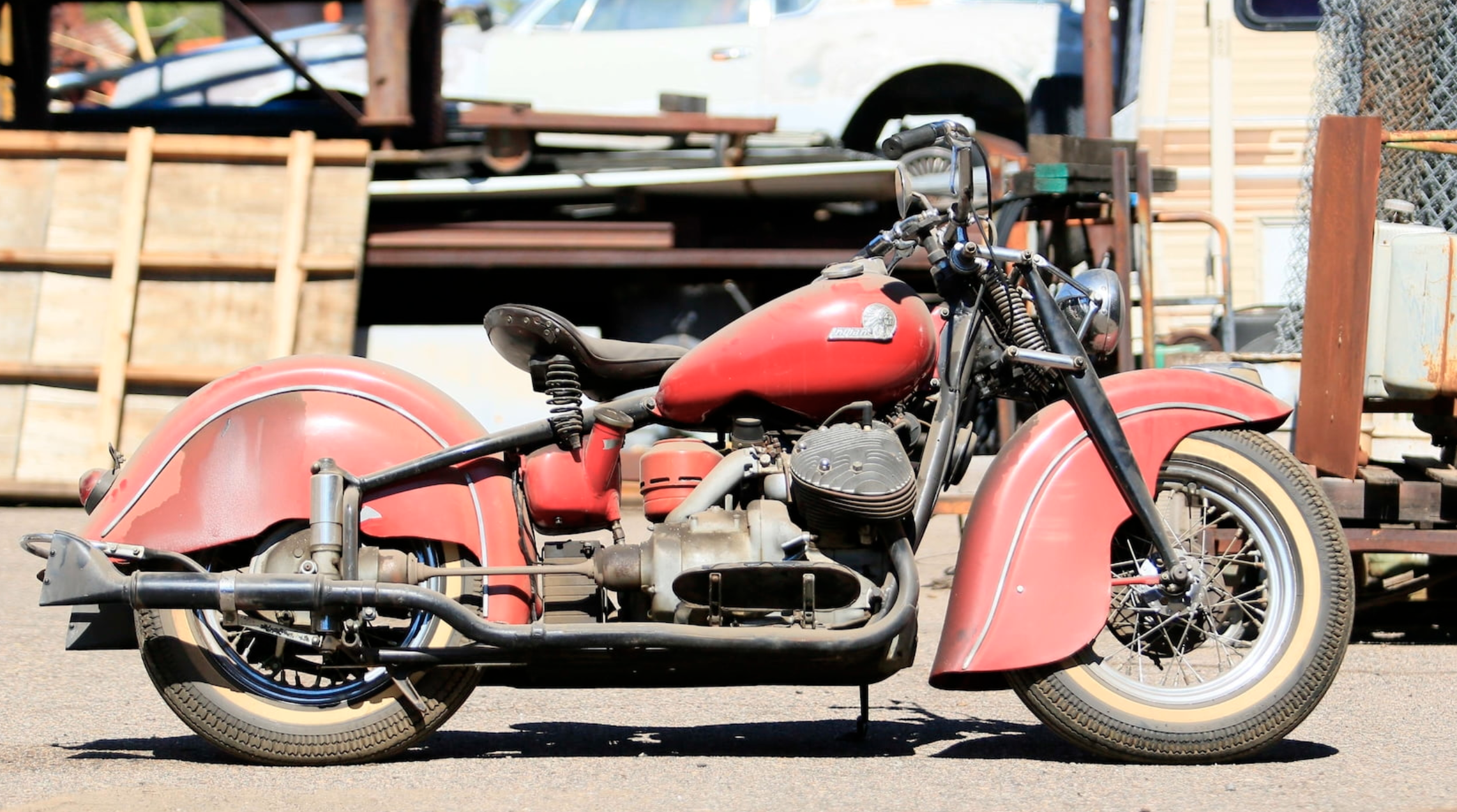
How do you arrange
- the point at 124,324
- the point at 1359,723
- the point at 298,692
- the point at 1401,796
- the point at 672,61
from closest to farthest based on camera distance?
1. the point at 1401,796
2. the point at 298,692
3. the point at 1359,723
4. the point at 124,324
5. the point at 672,61

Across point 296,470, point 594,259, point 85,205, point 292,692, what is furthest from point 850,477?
point 85,205

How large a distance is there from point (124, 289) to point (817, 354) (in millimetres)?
6121

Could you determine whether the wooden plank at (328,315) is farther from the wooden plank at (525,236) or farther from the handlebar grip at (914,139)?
the handlebar grip at (914,139)

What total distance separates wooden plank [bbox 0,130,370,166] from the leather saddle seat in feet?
17.7

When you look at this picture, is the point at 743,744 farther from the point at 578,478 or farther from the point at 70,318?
the point at 70,318

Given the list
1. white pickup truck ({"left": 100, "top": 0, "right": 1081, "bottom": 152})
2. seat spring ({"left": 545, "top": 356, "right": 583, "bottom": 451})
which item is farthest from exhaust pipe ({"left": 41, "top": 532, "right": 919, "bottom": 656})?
white pickup truck ({"left": 100, "top": 0, "right": 1081, "bottom": 152})

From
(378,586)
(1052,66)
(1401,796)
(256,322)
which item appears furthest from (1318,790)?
(1052,66)

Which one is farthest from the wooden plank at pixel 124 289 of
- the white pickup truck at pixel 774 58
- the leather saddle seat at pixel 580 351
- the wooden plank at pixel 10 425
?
the leather saddle seat at pixel 580 351

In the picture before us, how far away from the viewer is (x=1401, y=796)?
3.58 metres

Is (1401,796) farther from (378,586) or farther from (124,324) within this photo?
(124,324)

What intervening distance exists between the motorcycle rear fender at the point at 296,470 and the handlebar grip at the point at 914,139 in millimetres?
1257

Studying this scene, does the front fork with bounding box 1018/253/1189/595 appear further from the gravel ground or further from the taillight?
the taillight

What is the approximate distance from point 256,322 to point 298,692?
17.2 ft

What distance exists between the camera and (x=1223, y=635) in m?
3.97
